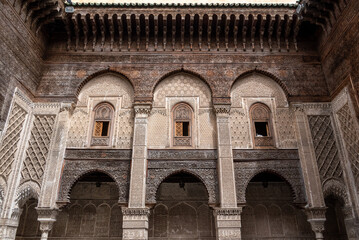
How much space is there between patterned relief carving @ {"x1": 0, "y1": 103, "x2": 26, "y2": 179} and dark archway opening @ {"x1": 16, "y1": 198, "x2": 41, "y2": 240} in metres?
2.57

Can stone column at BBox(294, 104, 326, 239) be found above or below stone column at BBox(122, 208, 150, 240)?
above

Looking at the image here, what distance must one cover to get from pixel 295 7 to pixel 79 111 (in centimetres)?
682

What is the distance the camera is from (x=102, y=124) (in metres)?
7.75

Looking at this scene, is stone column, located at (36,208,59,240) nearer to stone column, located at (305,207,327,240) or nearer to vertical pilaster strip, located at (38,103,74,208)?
vertical pilaster strip, located at (38,103,74,208)

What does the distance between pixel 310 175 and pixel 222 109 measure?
2.75 meters

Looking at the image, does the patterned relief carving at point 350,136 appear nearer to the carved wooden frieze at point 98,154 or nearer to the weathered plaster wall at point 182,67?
the weathered plaster wall at point 182,67

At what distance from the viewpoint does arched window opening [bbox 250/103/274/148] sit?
7492 mm

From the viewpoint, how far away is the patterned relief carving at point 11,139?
252 inches

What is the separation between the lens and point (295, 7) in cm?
800

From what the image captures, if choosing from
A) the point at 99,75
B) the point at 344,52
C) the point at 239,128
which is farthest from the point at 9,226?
the point at 344,52

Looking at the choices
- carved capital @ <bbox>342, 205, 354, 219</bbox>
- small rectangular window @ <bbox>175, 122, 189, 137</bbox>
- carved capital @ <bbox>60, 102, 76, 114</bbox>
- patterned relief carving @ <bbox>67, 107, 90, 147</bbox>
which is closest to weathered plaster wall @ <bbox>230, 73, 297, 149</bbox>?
small rectangular window @ <bbox>175, 122, 189, 137</bbox>

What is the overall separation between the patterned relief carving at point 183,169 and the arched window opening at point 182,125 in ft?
1.93

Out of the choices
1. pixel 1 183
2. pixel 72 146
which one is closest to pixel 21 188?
pixel 1 183

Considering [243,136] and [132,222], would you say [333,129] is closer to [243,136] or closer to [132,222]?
[243,136]
